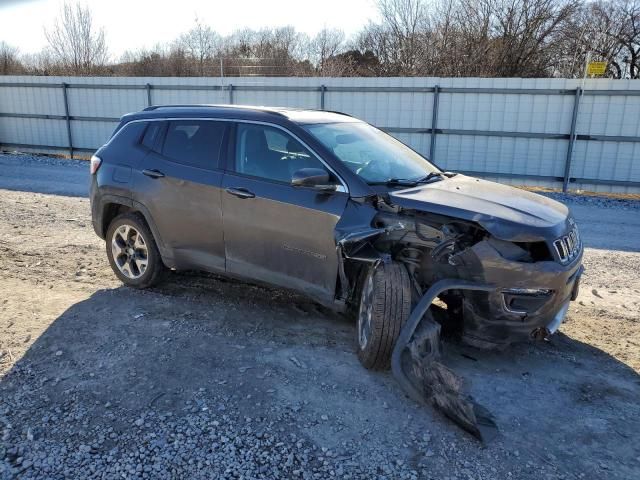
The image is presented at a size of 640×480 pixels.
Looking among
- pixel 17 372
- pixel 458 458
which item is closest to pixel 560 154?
pixel 458 458

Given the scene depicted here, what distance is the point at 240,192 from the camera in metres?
4.47

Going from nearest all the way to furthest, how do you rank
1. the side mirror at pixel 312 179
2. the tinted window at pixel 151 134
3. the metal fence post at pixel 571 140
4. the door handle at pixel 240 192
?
1. the side mirror at pixel 312 179
2. the door handle at pixel 240 192
3. the tinted window at pixel 151 134
4. the metal fence post at pixel 571 140

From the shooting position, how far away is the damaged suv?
3590 millimetres

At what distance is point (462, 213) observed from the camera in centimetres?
359

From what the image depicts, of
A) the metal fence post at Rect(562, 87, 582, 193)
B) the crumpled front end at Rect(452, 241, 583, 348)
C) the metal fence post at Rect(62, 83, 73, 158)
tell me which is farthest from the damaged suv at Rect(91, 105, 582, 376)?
the metal fence post at Rect(62, 83, 73, 158)

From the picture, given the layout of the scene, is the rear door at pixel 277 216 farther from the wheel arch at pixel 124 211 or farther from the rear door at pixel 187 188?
the wheel arch at pixel 124 211

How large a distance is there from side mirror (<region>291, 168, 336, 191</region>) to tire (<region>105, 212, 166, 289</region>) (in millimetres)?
1881

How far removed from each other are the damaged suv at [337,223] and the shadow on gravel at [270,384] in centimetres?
36

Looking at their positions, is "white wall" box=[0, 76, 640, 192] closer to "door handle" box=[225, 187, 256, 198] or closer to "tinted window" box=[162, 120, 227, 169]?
"tinted window" box=[162, 120, 227, 169]

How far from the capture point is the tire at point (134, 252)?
5191 mm

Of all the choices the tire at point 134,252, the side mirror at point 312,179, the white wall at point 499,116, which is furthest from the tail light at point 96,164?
the white wall at point 499,116

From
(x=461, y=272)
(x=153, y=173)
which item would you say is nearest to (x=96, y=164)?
(x=153, y=173)

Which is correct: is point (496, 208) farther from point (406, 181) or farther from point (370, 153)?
point (370, 153)

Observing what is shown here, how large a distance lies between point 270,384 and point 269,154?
190 centimetres
